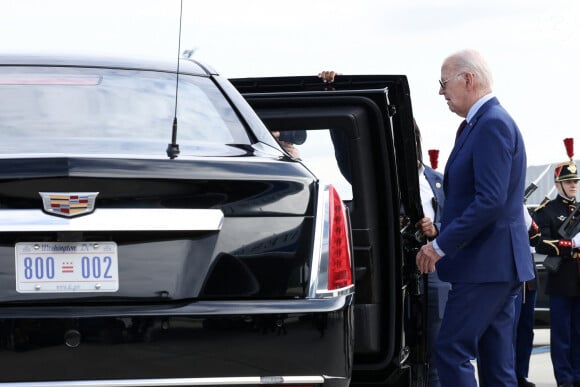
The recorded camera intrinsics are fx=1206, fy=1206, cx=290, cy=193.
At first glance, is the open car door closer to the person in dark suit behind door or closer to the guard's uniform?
the person in dark suit behind door

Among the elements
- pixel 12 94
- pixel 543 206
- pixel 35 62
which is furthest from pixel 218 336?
pixel 543 206

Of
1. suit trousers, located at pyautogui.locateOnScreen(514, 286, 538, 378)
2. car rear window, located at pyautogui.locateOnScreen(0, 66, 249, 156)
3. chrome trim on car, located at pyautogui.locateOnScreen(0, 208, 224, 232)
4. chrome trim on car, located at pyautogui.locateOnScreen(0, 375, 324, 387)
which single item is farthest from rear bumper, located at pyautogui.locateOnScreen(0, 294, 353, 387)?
suit trousers, located at pyautogui.locateOnScreen(514, 286, 538, 378)

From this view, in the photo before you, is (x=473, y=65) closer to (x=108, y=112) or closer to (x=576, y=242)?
(x=108, y=112)

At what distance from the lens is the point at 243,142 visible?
405 cm

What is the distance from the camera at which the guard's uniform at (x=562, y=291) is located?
940 centimetres

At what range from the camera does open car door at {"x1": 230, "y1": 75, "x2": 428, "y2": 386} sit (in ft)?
16.9

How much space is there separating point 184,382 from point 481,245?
234 centimetres

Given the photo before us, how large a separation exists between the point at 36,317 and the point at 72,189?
0.37 m

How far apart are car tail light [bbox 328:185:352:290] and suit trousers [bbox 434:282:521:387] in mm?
1751

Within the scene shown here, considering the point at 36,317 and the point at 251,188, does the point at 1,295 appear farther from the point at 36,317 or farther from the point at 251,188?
the point at 251,188

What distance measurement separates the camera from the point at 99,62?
4.54 m

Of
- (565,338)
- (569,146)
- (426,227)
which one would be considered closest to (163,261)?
(426,227)

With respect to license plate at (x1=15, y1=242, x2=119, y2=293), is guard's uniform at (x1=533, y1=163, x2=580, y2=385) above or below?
below

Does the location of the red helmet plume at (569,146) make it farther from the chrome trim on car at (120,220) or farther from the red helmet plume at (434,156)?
the chrome trim on car at (120,220)
